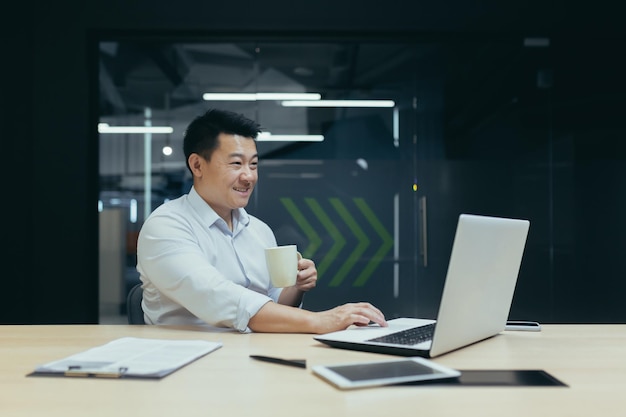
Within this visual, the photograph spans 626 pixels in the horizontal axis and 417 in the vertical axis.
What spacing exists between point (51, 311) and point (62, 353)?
9.02 ft

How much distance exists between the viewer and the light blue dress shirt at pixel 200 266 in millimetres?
1891

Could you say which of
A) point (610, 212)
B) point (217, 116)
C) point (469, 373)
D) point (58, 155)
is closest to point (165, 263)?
point (217, 116)

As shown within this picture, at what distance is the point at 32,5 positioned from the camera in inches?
162

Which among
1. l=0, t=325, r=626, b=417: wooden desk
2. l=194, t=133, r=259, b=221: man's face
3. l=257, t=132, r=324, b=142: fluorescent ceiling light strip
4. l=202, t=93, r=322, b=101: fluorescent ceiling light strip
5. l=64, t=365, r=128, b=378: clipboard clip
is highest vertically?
l=202, t=93, r=322, b=101: fluorescent ceiling light strip

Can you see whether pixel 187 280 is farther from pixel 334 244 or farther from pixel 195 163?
pixel 334 244

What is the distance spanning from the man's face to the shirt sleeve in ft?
0.71

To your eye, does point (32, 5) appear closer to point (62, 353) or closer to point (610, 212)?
point (62, 353)

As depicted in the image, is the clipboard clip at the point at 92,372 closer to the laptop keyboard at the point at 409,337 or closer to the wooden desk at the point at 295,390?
the wooden desk at the point at 295,390

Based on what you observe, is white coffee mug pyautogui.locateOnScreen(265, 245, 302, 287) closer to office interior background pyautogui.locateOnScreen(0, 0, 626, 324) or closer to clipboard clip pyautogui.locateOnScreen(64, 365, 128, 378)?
clipboard clip pyautogui.locateOnScreen(64, 365, 128, 378)

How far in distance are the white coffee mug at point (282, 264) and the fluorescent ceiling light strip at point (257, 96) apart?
2622 millimetres

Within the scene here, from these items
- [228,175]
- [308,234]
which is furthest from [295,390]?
[308,234]

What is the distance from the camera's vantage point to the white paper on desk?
130 centimetres

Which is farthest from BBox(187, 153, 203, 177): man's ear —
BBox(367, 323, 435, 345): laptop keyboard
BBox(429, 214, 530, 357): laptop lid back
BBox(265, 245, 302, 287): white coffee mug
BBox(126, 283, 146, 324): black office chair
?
BBox(429, 214, 530, 357): laptop lid back

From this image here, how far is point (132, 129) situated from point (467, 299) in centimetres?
330
